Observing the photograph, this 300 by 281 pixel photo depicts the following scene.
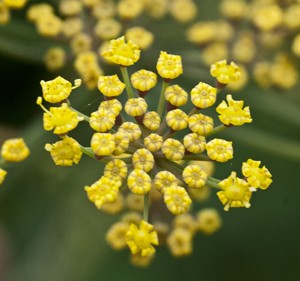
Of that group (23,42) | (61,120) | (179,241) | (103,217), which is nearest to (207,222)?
(179,241)

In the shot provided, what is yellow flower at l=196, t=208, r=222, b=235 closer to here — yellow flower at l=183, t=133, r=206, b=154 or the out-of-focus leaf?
yellow flower at l=183, t=133, r=206, b=154

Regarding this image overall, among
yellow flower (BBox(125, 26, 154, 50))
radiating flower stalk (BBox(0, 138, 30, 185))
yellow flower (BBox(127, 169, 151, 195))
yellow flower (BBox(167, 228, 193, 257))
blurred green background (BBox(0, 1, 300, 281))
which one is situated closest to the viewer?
yellow flower (BBox(127, 169, 151, 195))

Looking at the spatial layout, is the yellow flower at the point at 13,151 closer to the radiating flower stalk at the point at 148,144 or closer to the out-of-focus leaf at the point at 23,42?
the radiating flower stalk at the point at 148,144

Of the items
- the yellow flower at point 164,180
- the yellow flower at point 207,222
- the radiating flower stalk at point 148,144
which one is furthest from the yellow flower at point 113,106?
the yellow flower at point 207,222

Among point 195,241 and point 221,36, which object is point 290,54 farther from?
point 195,241

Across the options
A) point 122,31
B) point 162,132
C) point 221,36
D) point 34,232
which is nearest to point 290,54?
point 221,36

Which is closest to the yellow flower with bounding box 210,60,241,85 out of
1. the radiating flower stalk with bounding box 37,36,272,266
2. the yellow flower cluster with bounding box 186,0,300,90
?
the radiating flower stalk with bounding box 37,36,272,266

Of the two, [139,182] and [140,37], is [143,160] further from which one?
[140,37]
